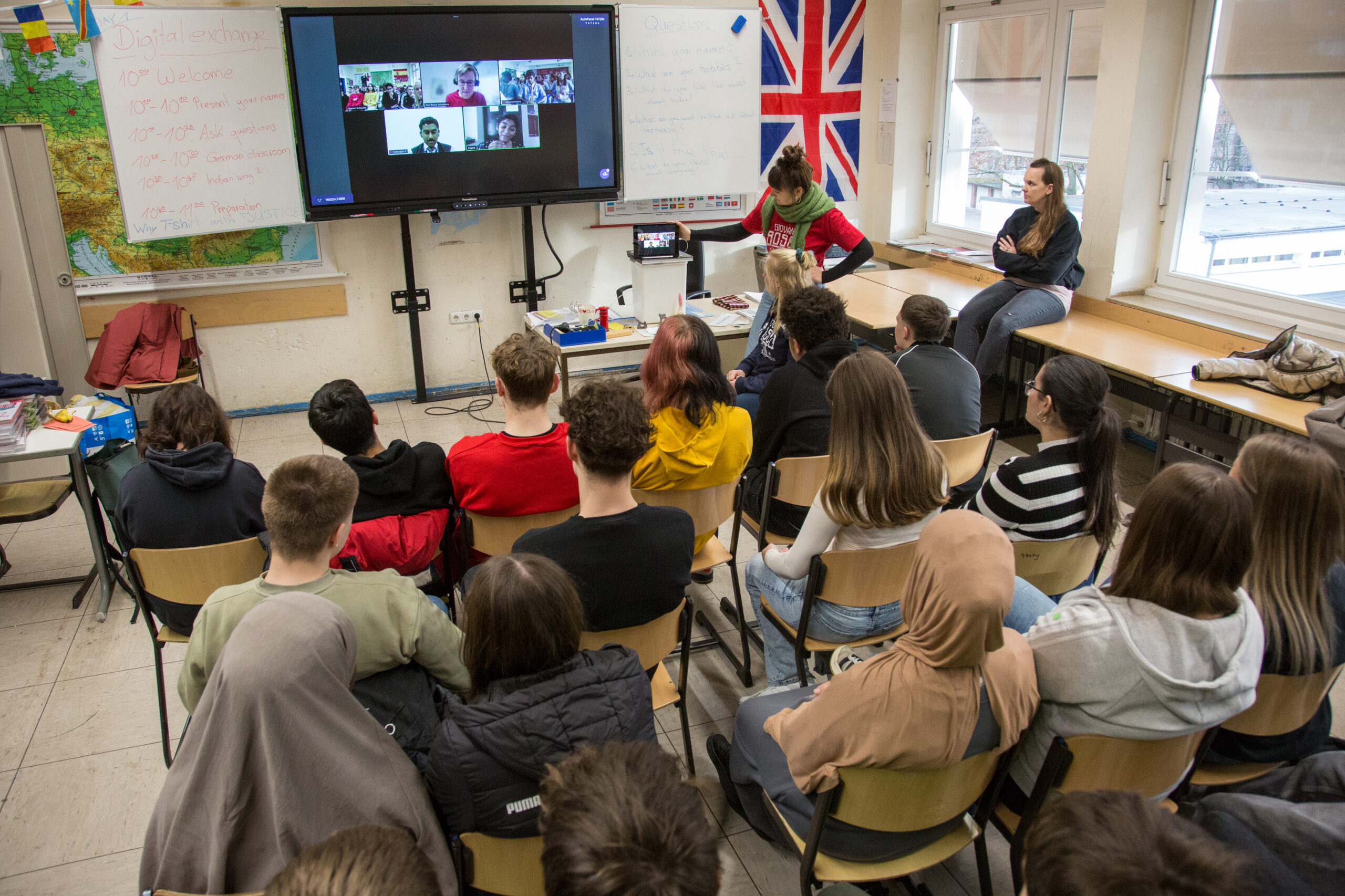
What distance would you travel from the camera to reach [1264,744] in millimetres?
1793

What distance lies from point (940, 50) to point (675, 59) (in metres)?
1.93

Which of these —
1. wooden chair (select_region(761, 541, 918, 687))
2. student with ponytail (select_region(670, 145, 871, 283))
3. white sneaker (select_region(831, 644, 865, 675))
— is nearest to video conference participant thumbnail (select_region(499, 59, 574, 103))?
student with ponytail (select_region(670, 145, 871, 283))

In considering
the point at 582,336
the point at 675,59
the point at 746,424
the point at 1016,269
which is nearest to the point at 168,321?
the point at 582,336

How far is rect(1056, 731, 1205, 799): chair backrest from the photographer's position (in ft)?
4.88

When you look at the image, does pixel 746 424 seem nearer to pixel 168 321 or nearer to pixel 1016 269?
pixel 1016 269

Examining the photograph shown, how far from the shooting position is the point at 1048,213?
4324 millimetres

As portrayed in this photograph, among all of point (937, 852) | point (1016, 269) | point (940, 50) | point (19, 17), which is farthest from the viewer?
point (940, 50)

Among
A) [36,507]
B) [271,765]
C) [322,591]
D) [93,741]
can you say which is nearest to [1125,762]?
[271,765]

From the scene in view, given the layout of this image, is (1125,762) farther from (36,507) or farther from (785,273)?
(36,507)

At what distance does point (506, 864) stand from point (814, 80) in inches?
224

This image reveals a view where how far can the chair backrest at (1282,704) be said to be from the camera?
168cm

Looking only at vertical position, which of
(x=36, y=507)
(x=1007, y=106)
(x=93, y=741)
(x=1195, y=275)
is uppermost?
(x=1007, y=106)

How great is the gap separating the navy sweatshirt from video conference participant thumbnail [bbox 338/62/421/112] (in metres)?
3.26

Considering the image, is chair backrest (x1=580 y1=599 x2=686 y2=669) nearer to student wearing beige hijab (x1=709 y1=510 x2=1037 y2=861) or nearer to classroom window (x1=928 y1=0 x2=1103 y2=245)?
student wearing beige hijab (x1=709 y1=510 x2=1037 y2=861)
